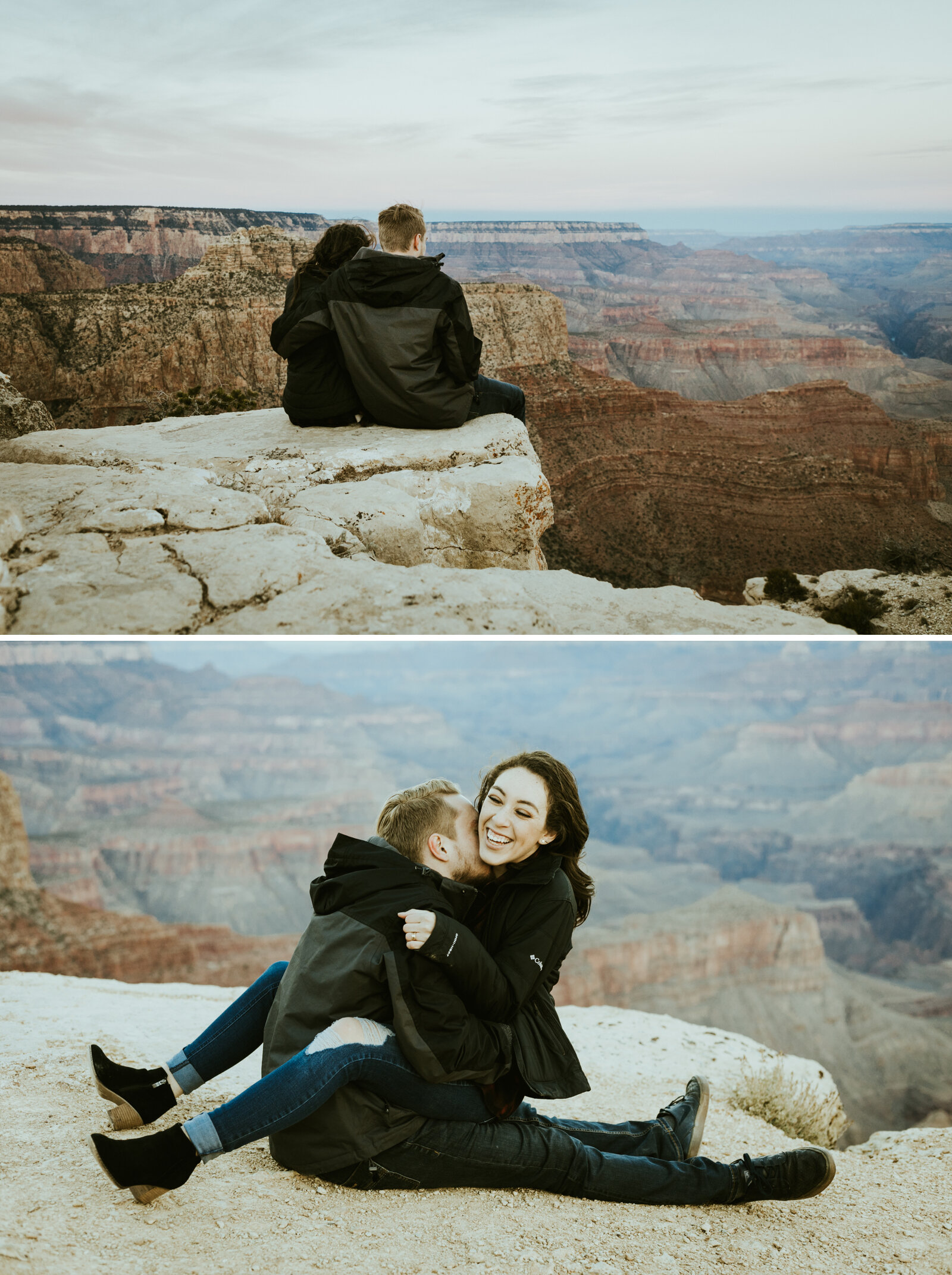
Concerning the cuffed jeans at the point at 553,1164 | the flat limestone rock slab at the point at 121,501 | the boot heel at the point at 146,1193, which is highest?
the flat limestone rock slab at the point at 121,501

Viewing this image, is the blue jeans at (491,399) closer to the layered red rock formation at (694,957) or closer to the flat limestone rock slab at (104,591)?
the flat limestone rock slab at (104,591)

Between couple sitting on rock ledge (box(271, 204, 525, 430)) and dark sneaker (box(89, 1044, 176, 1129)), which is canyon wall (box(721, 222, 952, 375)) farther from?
dark sneaker (box(89, 1044, 176, 1129))

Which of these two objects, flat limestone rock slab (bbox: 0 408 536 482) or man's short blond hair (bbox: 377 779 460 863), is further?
flat limestone rock slab (bbox: 0 408 536 482)

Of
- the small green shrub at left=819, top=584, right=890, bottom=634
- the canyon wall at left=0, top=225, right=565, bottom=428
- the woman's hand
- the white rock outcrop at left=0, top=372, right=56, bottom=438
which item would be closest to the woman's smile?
the woman's hand

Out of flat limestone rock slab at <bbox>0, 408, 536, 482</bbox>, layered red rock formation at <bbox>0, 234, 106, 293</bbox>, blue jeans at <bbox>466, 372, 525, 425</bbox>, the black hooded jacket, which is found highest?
layered red rock formation at <bbox>0, 234, 106, 293</bbox>

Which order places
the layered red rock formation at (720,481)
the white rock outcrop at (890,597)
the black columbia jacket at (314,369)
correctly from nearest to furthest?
the black columbia jacket at (314,369)
the white rock outcrop at (890,597)
the layered red rock formation at (720,481)


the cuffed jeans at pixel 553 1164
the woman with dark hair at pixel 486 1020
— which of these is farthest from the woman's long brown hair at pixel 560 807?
the cuffed jeans at pixel 553 1164

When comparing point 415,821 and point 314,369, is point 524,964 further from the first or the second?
point 314,369

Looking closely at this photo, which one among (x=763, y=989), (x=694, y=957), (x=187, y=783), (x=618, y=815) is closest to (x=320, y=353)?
(x=694, y=957)
